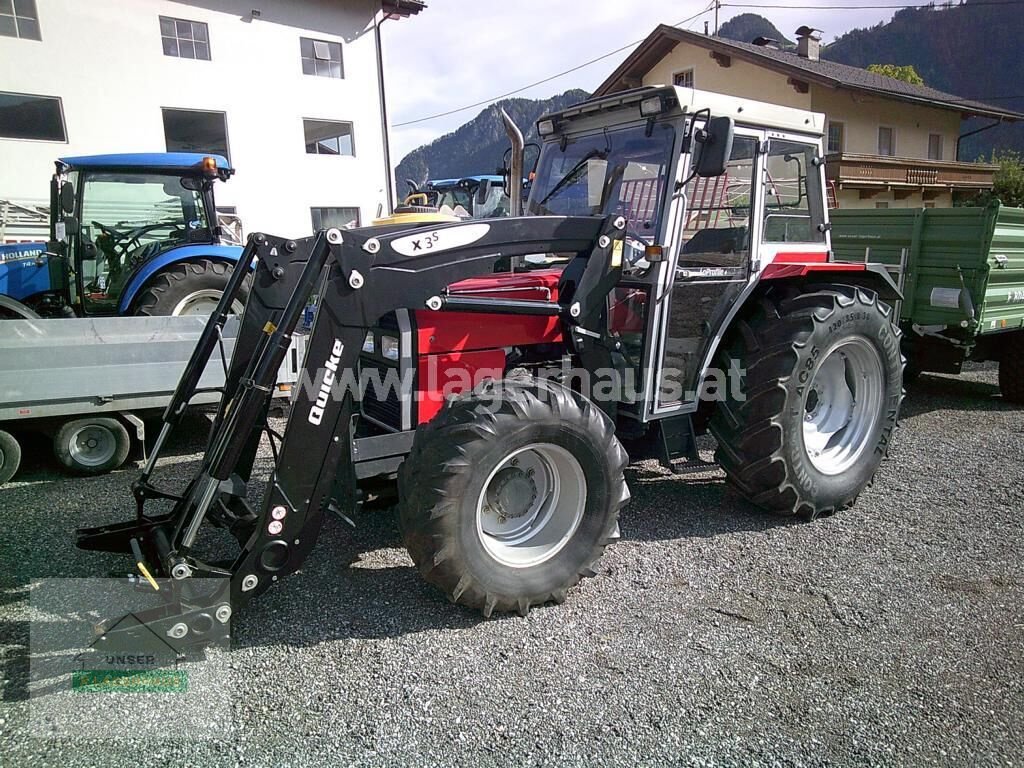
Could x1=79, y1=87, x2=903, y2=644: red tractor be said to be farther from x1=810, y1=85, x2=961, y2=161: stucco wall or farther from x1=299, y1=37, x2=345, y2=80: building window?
x1=810, y1=85, x2=961, y2=161: stucco wall

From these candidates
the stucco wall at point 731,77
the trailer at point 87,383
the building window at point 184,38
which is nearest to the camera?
Answer: the trailer at point 87,383

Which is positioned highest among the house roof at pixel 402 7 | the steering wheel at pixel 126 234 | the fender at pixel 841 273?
the house roof at pixel 402 7

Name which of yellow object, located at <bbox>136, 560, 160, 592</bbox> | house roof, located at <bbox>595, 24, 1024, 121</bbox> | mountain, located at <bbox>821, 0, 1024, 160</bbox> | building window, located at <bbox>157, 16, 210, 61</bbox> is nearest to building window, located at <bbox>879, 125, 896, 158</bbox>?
house roof, located at <bbox>595, 24, 1024, 121</bbox>

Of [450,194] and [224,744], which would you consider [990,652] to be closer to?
[224,744]

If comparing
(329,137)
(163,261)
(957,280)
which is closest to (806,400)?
(957,280)

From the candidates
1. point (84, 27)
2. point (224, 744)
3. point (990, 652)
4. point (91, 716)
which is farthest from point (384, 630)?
point (84, 27)

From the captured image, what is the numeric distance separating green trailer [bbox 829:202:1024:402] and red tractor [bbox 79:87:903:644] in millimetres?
2242

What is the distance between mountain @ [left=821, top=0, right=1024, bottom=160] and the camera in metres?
58.4

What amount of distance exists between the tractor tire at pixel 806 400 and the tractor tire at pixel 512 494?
1021mm

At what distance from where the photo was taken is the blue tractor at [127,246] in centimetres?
647

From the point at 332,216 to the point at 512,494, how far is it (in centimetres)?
1625

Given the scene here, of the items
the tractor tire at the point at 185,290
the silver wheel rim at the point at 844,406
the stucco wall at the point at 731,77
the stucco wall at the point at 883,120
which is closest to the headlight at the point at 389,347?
the silver wheel rim at the point at 844,406

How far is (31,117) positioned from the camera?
14008 millimetres

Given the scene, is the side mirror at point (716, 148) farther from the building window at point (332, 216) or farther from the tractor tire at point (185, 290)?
the building window at point (332, 216)
